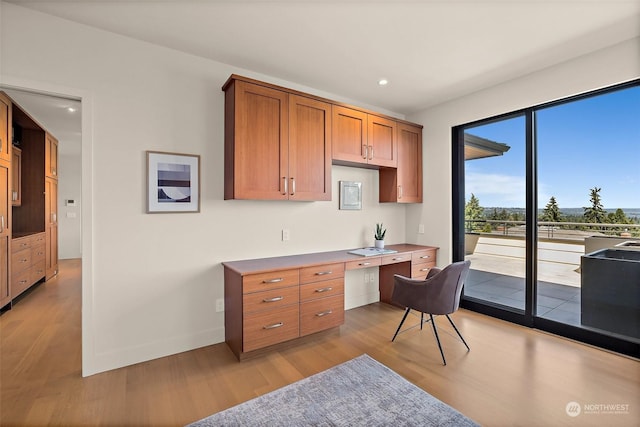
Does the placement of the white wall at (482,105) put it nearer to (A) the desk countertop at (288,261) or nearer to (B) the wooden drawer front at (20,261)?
(A) the desk countertop at (288,261)

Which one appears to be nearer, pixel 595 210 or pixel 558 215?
pixel 595 210

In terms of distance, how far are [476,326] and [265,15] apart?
360 centimetres

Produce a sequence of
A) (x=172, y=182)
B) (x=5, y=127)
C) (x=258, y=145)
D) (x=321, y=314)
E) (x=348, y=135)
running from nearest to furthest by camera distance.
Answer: (x=172, y=182) < (x=258, y=145) < (x=321, y=314) < (x=348, y=135) < (x=5, y=127)

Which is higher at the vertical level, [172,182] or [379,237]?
[172,182]

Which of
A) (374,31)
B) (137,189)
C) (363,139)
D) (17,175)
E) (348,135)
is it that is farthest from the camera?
(17,175)

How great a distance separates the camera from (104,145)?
2.41 metres

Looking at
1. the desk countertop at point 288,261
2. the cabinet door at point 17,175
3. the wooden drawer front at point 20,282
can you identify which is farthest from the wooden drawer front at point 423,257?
the cabinet door at point 17,175

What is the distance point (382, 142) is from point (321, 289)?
6.51ft

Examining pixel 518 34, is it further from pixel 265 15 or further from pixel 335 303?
pixel 335 303

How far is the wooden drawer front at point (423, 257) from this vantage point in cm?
379

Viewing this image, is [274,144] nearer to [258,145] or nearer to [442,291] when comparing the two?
[258,145]

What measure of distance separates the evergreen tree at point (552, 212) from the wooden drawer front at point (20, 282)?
6.37 meters

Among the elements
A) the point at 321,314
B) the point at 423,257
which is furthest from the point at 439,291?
the point at 423,257

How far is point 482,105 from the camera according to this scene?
3.60 m
